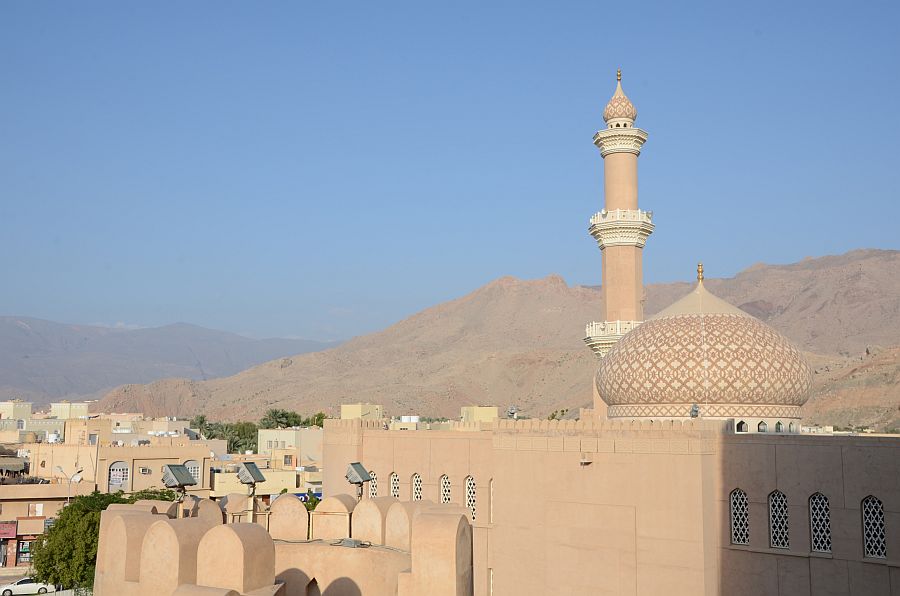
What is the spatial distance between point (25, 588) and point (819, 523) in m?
20.8

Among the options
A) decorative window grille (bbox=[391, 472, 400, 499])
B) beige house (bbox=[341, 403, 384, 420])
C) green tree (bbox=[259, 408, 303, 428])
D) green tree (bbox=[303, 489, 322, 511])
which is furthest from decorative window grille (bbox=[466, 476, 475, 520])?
A: green tree (bbox=[259, 408, 303, 428])

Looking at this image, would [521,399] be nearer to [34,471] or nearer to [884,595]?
[34,471]

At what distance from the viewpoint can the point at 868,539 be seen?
13.7 metres

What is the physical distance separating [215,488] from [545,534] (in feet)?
72.9

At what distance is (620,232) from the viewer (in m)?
26.8

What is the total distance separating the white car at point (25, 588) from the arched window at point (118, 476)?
24.3 ft

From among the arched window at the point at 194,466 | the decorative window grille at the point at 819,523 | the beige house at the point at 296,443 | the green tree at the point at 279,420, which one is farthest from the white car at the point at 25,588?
the green tree at the point at 279,420

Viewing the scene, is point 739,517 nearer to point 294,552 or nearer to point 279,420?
point 294,552

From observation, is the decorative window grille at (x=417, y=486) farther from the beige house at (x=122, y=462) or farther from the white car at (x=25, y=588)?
the beige house at (x=122, y=462)

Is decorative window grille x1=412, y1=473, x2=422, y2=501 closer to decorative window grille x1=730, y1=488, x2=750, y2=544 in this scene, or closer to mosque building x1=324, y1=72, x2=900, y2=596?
A: mosque building x1=324, y1=72, x2=900, y2=596

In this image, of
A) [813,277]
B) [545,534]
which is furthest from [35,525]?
[813,277]

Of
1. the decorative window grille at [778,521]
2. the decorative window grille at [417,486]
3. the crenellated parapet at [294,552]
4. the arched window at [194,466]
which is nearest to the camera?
the crenellated parapet at [294,552]

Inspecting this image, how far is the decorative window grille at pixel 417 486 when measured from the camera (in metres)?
23.2

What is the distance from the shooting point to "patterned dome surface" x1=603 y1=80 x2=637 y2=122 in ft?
91.8
